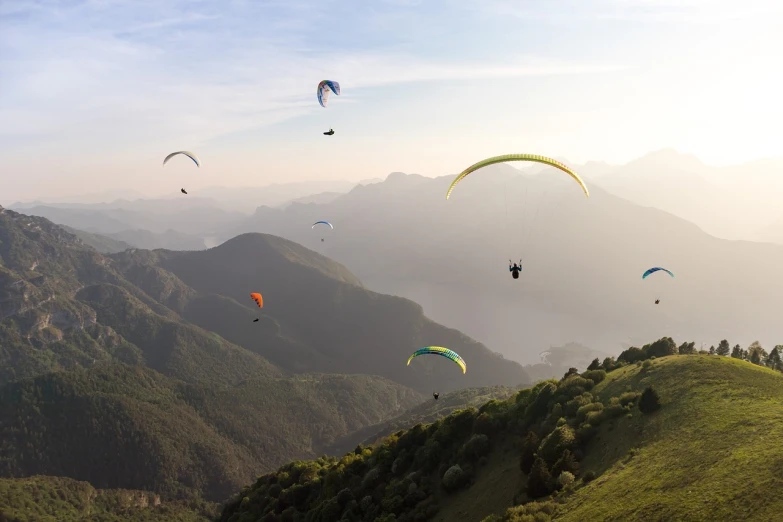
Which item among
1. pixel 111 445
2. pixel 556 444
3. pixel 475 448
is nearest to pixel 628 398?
pixel 556 444

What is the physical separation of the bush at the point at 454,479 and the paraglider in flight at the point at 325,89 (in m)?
53.7

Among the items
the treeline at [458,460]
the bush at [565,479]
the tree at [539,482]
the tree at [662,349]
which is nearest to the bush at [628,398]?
the treeline at [458,460]

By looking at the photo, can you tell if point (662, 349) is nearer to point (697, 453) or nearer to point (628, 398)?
point (628, 398)

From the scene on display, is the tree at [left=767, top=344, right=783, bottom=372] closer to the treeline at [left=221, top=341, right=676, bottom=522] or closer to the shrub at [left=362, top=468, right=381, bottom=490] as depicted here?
the treeline at [left=221, top=341, right=676, bottom=522]

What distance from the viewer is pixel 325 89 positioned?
225ft

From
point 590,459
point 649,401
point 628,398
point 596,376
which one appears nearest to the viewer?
point 590,459

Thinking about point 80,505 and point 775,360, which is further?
point 80,505

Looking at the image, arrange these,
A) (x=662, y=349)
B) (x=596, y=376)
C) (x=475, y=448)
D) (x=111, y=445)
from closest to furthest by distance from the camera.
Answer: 1. (x=475, y=448)
2. (x=596, y=376)
3. (x=662, y=349)
4. (x=111, y=445)

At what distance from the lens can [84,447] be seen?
181625 mm

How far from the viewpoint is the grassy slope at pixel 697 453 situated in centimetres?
2380

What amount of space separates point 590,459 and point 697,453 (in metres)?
8.24

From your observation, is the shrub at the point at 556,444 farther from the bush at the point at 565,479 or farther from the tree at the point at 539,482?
the bush at the point at 565,479

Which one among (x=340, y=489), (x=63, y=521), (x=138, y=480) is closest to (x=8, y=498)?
(x=63, y=521)

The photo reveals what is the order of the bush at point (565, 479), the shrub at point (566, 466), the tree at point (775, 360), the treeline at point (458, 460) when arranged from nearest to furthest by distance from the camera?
the bush at point (565, 479), the shrub at point (566, 466), the treeline at point (458, 460), the tree at point (775, 360)
